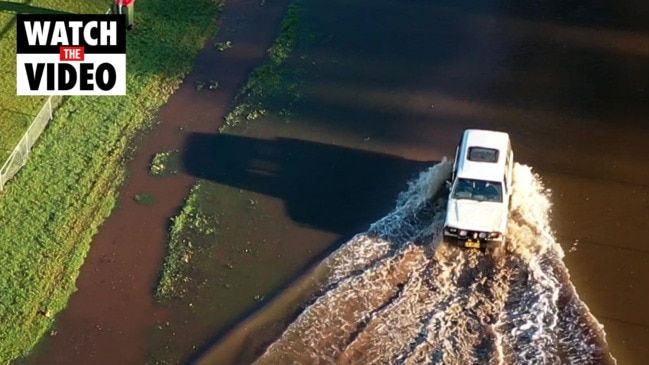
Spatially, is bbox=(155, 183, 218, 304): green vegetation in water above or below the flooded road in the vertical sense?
below

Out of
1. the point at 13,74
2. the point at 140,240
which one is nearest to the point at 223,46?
the point at 13,74

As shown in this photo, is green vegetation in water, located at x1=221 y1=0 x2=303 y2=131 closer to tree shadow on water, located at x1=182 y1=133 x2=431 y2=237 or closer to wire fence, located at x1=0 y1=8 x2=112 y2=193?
tree shadow on water, located at x1=182 y1=133 x2=431 y2=237

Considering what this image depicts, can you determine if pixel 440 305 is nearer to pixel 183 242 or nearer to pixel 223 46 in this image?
pixel 183 242

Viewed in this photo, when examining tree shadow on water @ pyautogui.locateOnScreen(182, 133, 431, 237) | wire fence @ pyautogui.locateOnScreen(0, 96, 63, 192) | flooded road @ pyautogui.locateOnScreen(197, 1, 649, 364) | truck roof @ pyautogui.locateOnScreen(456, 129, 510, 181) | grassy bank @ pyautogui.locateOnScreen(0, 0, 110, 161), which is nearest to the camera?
flooded road @ pyautogui.locateOnScreen(197, 1, 649, 364)

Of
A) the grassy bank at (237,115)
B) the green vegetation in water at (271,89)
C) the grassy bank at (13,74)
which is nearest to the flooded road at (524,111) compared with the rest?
the green vegetation in water at (271,89)

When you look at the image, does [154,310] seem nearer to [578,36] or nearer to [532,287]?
[532,287]

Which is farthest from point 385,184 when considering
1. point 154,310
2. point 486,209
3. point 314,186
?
point 154,310

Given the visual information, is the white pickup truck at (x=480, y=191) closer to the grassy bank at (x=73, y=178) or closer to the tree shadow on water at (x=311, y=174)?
the tree shadow on water at (x=311, y=174)

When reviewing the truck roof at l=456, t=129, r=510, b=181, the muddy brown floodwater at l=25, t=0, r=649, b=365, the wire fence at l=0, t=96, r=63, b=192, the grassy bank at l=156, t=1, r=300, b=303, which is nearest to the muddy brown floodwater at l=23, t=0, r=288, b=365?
the muddy brown floodwater at l=25, t=0, r=649, b=365
